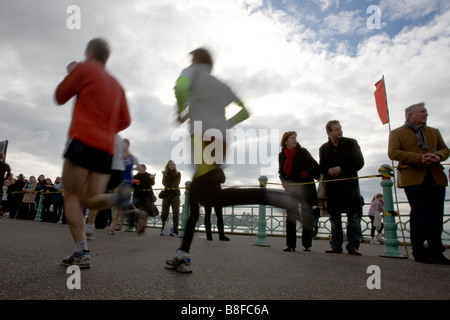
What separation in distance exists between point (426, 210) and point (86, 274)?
407cm

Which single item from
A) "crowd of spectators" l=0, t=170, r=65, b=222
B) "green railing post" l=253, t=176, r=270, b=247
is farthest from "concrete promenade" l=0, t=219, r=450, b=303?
"crowd of spectators" l=0, t=170, r=65, b=222

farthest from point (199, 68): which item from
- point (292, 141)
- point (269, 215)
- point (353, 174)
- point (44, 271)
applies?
point (269, 215)

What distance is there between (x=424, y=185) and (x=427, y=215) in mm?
396

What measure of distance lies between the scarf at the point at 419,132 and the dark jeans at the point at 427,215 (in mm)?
440

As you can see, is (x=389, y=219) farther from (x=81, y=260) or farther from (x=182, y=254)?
(x=81, y=260)

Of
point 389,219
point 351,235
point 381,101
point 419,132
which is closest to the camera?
point 419,132

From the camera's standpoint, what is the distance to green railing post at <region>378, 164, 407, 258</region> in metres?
4.43

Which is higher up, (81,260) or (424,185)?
(424,185)

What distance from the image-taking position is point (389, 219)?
4566mm

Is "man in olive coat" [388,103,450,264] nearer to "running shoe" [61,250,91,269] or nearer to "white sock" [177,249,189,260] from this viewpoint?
"white sock" [177,249,189,260]

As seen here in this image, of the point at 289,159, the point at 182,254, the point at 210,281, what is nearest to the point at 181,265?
the point at 182,254

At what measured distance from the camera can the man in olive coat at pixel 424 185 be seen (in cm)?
382
